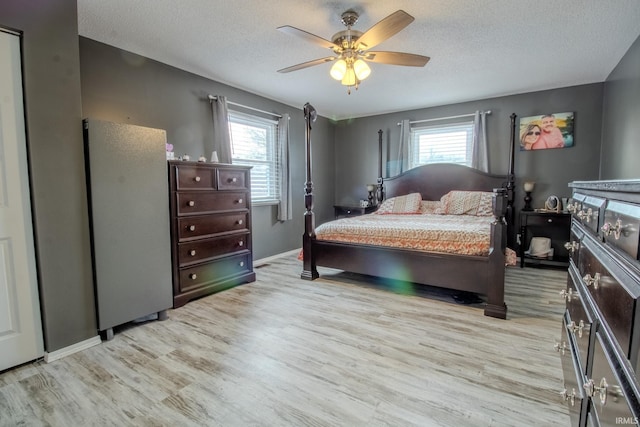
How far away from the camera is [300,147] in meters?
5.21

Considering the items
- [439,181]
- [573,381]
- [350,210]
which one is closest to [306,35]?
[573,381]

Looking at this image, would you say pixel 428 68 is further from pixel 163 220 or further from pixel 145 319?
pixel 145 319

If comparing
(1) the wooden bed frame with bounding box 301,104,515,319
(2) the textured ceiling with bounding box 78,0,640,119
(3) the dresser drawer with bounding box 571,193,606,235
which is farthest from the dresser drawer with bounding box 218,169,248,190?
(3) the dresser drawer with bounding box 571,193,606,235

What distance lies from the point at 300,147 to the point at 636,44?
4.02 metres

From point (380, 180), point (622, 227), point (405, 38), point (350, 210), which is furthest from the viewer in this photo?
point (350, 210)

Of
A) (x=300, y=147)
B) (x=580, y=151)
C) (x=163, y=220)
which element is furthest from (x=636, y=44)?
(x=163, y=220)

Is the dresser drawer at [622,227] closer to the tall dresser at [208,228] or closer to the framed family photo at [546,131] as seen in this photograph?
the tall dresser at [208,228]

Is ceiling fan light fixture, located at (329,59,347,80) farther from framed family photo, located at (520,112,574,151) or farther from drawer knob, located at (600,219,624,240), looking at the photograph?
framed family photo, located at (520,112,574,151)

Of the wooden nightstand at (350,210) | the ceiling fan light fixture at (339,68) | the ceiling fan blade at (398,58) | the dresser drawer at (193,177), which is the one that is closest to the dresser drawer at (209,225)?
the dresser drawer at (193,177)

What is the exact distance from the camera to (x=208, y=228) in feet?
10.2

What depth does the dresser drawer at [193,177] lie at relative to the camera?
9.21 feet

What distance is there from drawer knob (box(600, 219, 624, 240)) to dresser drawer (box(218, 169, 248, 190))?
2987 mm

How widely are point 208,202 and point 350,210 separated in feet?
9.95

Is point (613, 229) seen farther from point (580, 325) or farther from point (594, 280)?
point (580, 325)
